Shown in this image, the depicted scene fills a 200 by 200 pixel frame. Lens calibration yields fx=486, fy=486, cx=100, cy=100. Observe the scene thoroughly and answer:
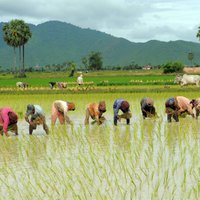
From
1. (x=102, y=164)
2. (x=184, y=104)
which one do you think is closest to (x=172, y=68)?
(x=184, y=104)

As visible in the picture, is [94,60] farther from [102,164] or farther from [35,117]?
[102,164]

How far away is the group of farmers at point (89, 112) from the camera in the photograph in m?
10.5

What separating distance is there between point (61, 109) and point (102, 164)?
5.09 m

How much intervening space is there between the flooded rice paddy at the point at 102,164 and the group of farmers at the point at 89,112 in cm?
32

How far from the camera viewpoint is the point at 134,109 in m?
16.1

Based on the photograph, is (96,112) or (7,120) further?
(96,112)

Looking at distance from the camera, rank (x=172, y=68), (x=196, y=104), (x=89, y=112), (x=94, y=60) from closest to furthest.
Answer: (x=89, y=112), (x=196, y=104), (x=172, y=68), (x=94, y=60)

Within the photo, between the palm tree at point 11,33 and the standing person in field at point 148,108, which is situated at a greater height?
the palm tree at point 11,33

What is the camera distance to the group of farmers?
1046 cm

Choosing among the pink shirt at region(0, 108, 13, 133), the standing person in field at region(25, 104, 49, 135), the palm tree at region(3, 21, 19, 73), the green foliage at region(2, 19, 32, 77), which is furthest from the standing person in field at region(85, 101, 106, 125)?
the palm tree at region(3, 21, 19, 73)

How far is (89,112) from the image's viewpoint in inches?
491

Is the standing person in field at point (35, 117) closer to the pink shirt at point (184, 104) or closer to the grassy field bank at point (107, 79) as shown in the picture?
the pink shirt at point (184, 104)

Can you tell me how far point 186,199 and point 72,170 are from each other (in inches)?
79.9

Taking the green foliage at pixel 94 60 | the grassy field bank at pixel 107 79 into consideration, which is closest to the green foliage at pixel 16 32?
the grassy field bank at pixel 107 79
